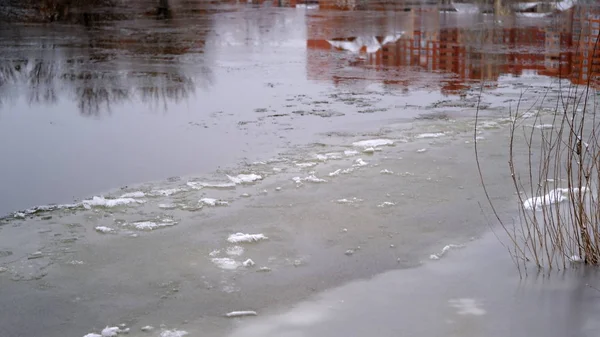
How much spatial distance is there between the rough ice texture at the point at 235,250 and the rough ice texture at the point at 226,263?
11 cm

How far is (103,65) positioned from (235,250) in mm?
8641

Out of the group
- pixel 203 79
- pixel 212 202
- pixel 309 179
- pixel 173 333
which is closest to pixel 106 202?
pixel 212 202

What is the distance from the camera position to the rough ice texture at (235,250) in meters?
5.18

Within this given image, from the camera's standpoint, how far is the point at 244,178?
6.86 meters

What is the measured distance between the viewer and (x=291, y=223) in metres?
5.78

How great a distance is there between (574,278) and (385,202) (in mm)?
1970

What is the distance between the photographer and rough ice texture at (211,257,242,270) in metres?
4.93

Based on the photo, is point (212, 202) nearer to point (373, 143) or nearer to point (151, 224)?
point (151, 224)

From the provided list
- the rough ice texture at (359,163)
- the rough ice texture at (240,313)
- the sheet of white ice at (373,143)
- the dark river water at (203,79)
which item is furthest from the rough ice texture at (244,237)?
the sheet of white ice at (373,143)

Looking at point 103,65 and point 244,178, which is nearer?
point 244,178

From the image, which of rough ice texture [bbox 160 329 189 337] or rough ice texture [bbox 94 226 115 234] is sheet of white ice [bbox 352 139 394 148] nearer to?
rough ice texture [bbox 94 226 115 234]

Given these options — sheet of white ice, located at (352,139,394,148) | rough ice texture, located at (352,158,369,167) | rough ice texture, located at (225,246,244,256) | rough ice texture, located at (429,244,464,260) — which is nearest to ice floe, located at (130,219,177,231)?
rough ice texture, located at (225,246,244,256)

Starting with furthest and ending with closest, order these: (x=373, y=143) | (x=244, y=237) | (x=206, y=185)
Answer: (x=373, y=143), (x=206, y=185), (x=244, y=237)

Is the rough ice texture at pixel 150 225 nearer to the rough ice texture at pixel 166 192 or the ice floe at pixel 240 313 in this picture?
the rough ice texture at pixel 166 192
